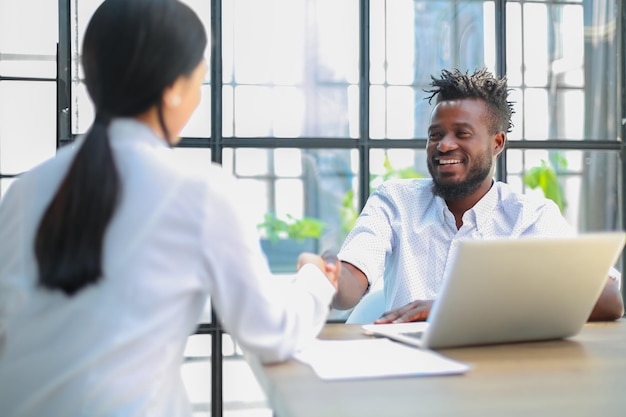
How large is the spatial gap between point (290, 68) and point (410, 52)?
610 mm

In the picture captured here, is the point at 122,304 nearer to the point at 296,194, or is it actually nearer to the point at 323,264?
the point at 323,264

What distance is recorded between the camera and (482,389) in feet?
3.38

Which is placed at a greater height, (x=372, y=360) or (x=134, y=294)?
(x=134, y=294)

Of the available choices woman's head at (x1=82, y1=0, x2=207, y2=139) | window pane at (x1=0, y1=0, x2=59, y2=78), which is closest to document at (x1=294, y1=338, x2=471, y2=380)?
woman's head at (x1=82, y1=0, x2=207, y2=139)

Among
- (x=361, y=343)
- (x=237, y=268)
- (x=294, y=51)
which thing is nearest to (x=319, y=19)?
(x=294, y=51)

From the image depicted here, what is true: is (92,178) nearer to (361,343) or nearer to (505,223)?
(361,343)

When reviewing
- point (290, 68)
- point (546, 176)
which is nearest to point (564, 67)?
point (546, 176)

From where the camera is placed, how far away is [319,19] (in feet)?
10.6

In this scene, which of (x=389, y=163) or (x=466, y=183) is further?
(x=389, y=163)

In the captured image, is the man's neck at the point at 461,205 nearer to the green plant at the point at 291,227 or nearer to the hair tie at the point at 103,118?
the green plant at the point at 291,227

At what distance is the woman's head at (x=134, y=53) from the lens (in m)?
1.09

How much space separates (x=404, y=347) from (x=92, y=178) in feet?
2.20

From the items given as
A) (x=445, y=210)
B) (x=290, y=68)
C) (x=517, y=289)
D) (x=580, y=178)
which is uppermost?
(x=290, y=68)

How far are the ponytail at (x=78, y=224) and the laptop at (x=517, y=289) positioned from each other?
0.59 meters
